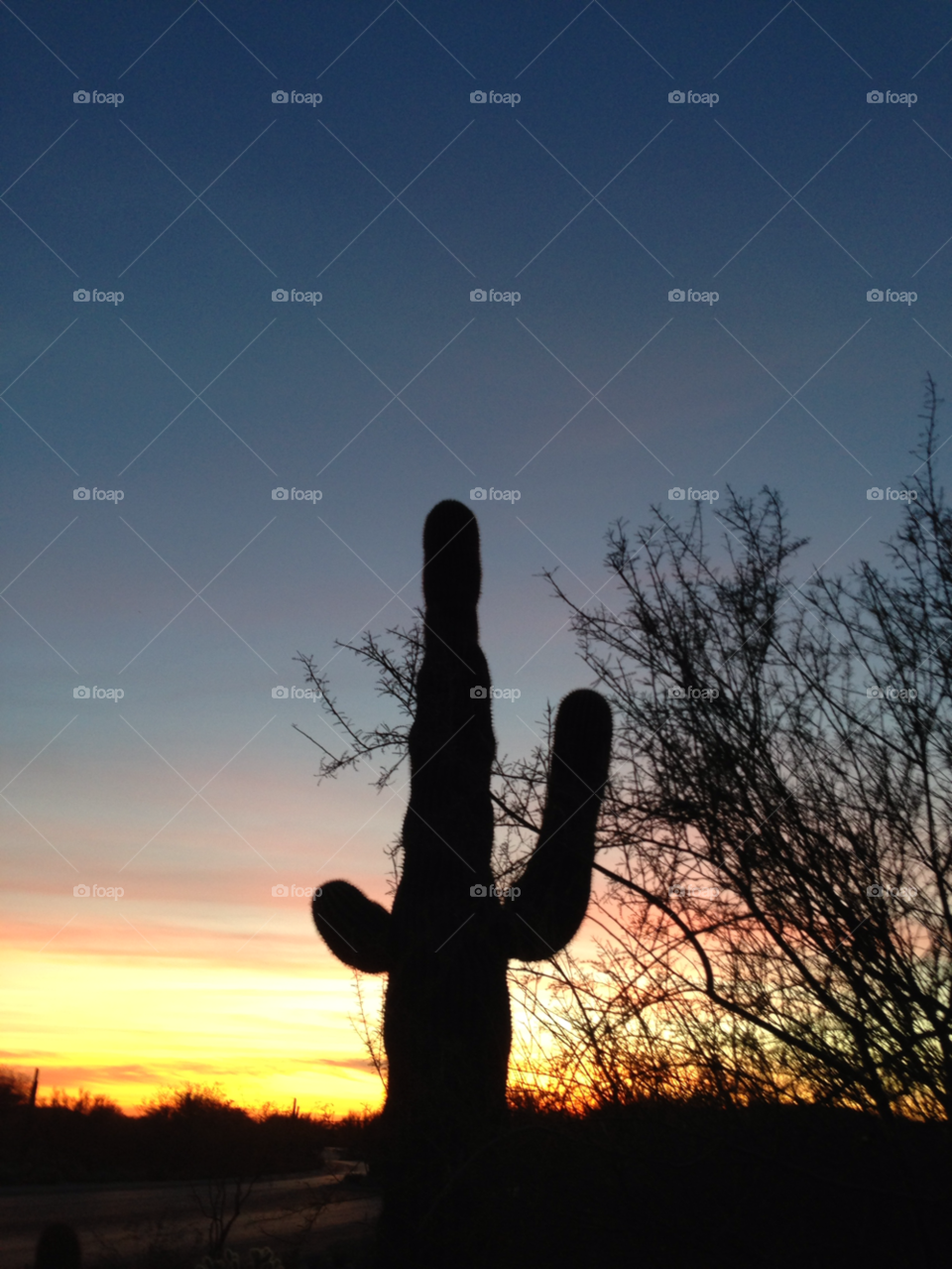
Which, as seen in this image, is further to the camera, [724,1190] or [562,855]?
[562,855]

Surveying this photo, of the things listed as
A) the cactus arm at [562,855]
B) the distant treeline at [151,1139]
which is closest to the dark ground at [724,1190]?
the cactus arm at [562,855]

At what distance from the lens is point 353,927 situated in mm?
8688

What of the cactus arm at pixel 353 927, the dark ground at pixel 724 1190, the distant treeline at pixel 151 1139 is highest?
the cactus arm at pixel 353 927

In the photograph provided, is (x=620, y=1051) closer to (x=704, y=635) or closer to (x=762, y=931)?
(x=762, y=931)

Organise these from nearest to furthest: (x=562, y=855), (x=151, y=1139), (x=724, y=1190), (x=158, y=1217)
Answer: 1. (x=724, y=1190)
2. (x=562, y=855)
3. (x=158, y=1217)
4. (x=151, y=1139)

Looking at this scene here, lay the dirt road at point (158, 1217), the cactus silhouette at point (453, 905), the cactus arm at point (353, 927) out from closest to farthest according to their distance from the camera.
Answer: the cactus silhouette at point (453, 905) → the cactus arm at point (353, 927) → the dirt road at point (158, 1217)

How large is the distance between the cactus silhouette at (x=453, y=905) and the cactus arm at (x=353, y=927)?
0.01 meters

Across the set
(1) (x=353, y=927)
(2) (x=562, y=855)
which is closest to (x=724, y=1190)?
(2) (x=562, y=855)

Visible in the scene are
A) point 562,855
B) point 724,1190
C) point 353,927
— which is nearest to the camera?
point 724,1190

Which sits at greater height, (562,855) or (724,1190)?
(562,855)

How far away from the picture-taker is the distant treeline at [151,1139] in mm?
25766

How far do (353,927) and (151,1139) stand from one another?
24.6m

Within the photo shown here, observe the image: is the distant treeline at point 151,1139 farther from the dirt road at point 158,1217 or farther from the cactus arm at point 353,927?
the cactus arm at point 353,927

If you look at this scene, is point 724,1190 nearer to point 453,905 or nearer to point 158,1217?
point 453,905
